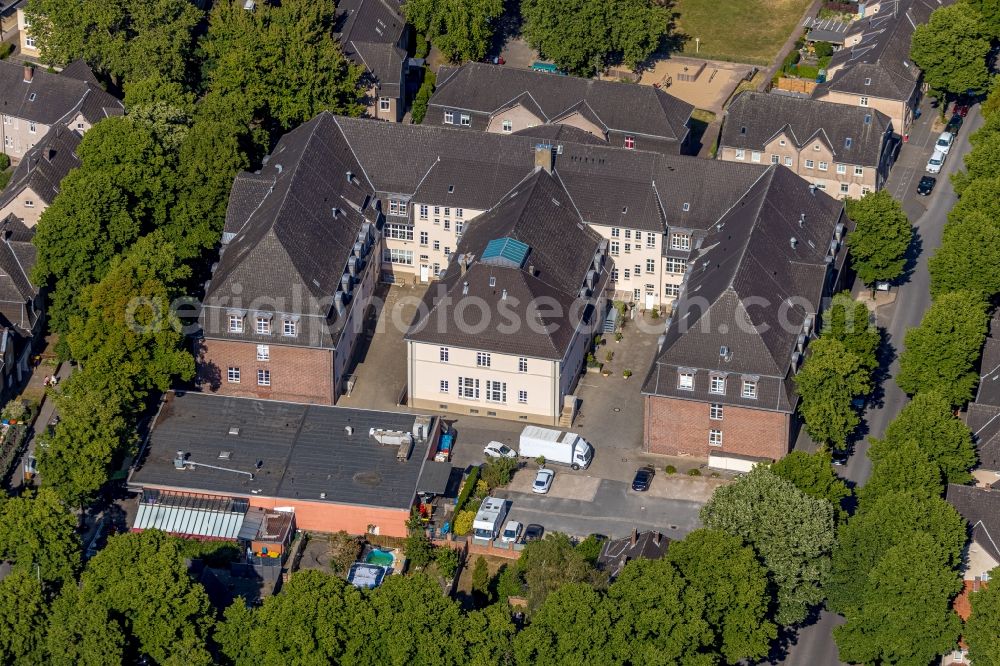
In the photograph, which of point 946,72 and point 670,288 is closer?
point 670,288

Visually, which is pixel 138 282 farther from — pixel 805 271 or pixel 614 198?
pixel 805 271

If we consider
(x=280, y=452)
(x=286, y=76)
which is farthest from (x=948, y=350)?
(x=286, y=76)

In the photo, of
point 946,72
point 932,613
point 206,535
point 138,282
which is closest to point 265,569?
point 206,535

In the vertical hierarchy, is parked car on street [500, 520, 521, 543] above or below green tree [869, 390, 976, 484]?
below

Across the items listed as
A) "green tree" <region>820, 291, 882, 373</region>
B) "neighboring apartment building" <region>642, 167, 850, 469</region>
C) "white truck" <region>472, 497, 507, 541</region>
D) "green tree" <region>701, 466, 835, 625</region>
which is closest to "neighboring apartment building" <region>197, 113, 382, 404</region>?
"white truck" <region>472, 497, 507, 541</region>

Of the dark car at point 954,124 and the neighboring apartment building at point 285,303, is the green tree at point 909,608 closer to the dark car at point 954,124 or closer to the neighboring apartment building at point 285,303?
the neighboring apartment building at point 285,303

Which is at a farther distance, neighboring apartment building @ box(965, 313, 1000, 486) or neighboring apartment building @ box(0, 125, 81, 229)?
neighboring apartment building @ box(0, 125, 81, 229)

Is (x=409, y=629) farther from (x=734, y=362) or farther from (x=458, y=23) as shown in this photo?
(x=458, y=23)

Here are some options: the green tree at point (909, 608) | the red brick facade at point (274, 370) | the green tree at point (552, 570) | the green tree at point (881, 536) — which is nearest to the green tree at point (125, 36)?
the red brick facade at point (274, 370)

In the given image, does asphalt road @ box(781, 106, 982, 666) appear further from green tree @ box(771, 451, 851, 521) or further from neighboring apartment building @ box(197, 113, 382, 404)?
neighboring apartment building @ box(197, 113, 382, 404)
